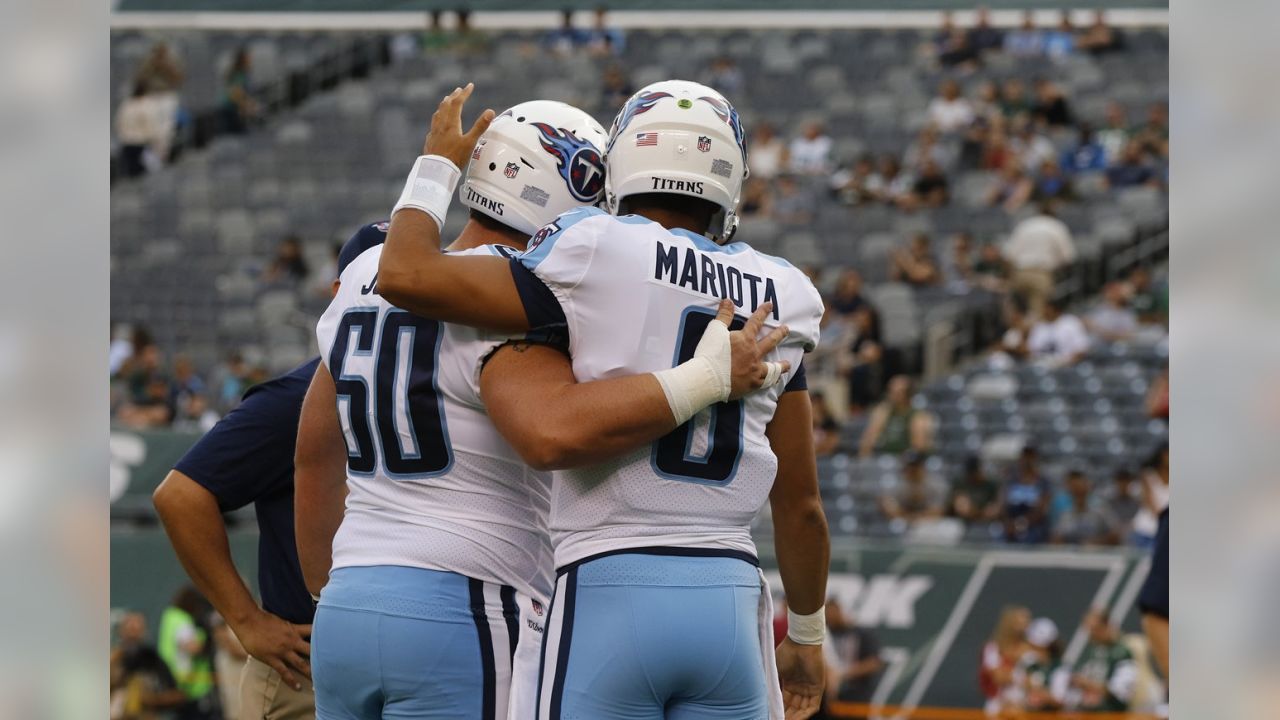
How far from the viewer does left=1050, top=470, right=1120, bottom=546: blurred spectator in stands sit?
12773 mm

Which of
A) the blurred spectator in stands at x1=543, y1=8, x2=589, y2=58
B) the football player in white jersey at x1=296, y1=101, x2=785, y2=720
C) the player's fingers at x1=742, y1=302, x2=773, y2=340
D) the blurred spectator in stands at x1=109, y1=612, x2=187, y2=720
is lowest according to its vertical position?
the blurred spectator in stands at x1=109, y1=612, x2=187, y2=720

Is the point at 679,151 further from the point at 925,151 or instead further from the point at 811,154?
the point at 811,154

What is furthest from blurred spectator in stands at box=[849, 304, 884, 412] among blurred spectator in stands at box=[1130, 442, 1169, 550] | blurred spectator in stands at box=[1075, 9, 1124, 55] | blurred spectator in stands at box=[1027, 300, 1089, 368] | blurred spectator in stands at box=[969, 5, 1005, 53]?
blurred spectator in stands at box=[1075, 9, 1124, 55]

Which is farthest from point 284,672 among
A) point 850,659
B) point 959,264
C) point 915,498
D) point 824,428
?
point 959,264

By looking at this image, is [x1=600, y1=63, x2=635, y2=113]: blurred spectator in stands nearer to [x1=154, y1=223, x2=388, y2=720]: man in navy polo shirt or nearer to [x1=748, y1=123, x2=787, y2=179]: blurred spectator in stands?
[x1=748, y1=123, x2=787, y2=179]: blurred spectator in stands

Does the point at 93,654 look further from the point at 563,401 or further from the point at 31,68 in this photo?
the point at 563,401

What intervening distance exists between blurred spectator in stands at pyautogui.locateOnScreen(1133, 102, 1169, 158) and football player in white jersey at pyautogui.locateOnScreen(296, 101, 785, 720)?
655 inches

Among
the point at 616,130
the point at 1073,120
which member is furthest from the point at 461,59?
the point at 616,130

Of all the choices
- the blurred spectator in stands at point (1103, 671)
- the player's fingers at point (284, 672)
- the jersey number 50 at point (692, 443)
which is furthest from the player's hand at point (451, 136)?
the blurred spectator in stands at point (1103, 671)

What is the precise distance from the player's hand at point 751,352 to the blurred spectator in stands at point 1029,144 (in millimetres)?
16520

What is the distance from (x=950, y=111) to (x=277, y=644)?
1743 cm

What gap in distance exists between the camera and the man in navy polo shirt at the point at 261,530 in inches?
159

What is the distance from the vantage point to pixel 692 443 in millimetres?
3062

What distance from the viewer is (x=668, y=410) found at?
294cm
